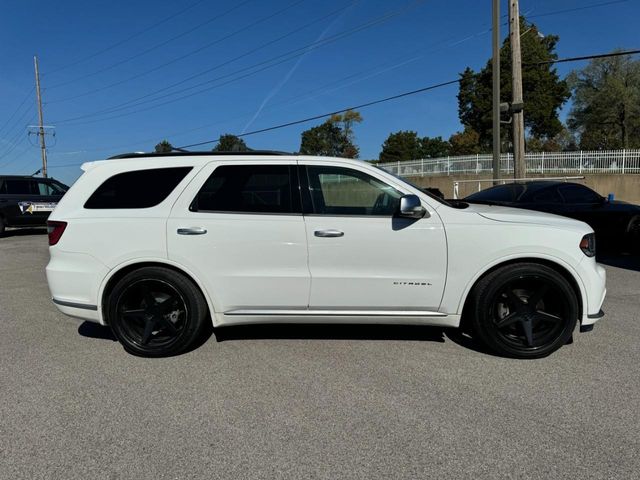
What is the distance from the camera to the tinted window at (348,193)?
12.8 feet

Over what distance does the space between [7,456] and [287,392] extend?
1.71 m

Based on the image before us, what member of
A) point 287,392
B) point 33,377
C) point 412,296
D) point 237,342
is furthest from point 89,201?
point 412,296

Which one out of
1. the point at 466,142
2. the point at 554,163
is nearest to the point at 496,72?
the point at 554,163

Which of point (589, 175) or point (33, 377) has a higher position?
point (589, 175)

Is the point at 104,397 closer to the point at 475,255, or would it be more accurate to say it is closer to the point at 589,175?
the point at 475,255

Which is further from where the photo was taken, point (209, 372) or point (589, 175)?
point (589, 175)

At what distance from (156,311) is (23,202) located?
11.8 metres

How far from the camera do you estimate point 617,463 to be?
2.48 m

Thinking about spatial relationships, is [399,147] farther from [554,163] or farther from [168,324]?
[168,324]

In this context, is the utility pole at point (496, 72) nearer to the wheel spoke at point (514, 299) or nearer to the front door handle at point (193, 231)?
the wheel spoke at point (514, 299)

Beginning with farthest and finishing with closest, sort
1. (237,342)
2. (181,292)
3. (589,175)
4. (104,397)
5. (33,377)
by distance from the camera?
(589,175), (237,342), (181,292), (33,377), (104,397)

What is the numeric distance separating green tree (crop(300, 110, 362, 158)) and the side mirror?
68715mm

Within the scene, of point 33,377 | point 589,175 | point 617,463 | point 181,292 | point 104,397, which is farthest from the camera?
point 589,175

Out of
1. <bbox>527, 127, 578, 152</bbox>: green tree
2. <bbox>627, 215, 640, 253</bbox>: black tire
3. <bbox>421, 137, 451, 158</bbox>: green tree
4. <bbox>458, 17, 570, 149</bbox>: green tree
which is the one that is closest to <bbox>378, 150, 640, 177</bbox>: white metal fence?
<bbox>627, 215, 640, 253</bbox>: black tire
